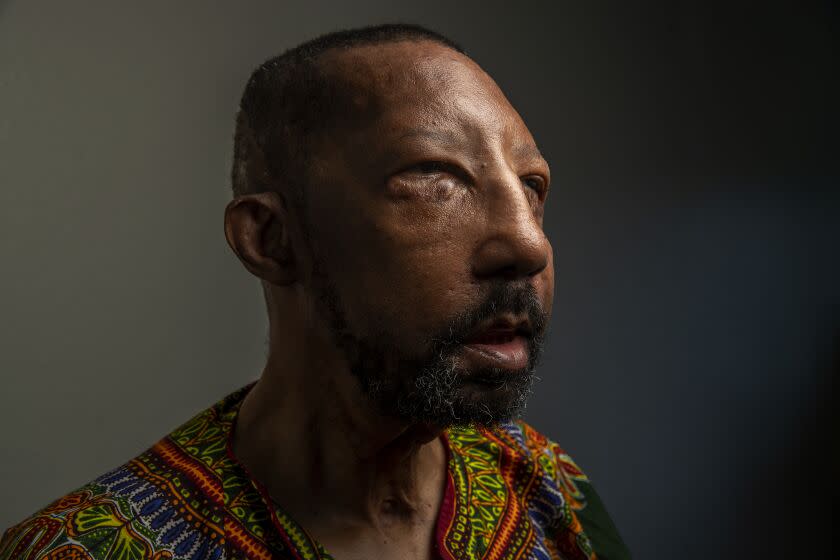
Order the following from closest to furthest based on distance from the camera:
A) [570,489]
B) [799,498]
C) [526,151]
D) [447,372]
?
[447,372], [526,151], [570,489], [799,498]

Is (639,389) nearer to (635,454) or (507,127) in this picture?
(635,454)

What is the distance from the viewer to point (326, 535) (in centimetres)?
104

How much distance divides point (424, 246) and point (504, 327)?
5.5 inches

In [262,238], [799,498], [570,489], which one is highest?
[262,238]

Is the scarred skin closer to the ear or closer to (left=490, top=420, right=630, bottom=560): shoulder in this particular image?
the ear

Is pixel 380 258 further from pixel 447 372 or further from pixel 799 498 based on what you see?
pixel 799 498

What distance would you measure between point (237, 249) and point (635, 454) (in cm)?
166

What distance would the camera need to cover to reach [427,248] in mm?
929

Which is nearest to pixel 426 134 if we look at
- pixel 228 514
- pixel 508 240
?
pixel 508 240

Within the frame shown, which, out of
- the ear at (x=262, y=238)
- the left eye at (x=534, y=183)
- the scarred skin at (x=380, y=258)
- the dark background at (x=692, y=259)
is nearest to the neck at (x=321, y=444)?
the scarred skin at (x=380, y=258)

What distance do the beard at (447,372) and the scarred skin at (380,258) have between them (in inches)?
0.5

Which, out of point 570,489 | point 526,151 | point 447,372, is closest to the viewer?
point 447,372

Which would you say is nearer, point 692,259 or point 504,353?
point 504,353

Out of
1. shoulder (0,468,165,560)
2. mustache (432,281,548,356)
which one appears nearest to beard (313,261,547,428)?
mustache (432,281,548,356)
